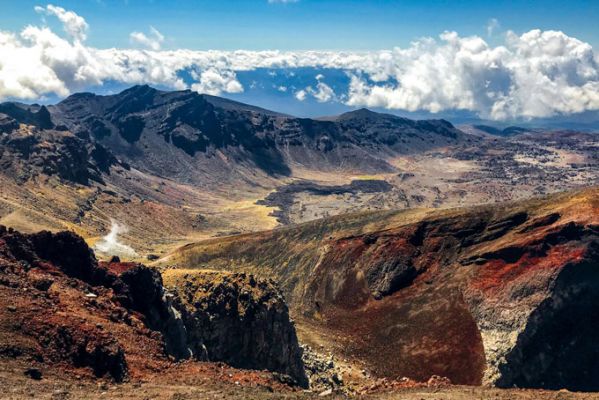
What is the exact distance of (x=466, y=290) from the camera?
3661 inches

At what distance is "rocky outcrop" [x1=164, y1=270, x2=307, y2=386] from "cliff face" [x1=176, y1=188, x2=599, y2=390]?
1826cm

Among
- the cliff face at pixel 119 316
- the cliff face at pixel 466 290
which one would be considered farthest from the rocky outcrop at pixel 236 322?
the cliff face at pixel 466 290

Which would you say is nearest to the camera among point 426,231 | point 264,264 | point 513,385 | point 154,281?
point 154,281

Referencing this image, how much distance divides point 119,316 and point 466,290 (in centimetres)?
6266

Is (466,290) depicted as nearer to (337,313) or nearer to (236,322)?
(337,313)

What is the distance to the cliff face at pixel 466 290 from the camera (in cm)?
7756

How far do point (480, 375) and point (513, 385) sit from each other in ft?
14.7

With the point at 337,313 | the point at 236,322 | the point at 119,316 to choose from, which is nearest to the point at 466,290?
the point at 337,313

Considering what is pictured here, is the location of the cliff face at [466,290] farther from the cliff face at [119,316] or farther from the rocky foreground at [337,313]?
the cliff face at [119,316]

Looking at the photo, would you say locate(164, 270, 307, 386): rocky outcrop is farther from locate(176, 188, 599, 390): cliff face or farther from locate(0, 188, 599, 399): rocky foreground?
locate(176, 188, 599, 390): cliff face

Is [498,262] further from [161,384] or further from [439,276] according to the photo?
[161,384]

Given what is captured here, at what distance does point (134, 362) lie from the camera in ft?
133

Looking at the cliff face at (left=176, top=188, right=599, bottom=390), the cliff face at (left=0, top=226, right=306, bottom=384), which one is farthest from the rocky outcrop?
the cliff face at (left=176, top=188, right=599, bottom=390)

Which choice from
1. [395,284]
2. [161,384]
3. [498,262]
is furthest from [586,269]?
[161,384]
